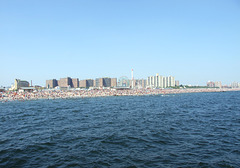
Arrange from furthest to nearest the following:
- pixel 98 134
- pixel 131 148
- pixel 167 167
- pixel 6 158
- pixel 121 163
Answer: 1. pixel 98 134
2. pixel 131 148
3. pixel 6 158
4. pixel 121 163
5. pixel 167 167

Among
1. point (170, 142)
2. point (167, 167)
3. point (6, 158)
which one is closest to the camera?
point (167, 167)

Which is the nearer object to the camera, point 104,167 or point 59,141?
point 104,167

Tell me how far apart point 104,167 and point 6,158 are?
22.9 ft

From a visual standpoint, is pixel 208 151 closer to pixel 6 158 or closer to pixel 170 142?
pixel 170 142

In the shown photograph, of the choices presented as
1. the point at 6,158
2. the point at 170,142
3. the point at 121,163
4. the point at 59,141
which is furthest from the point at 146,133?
the point at 6,158

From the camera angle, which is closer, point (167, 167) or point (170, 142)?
point (167, 167)

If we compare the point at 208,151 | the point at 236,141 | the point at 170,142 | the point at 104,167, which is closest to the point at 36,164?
the point at 104,167

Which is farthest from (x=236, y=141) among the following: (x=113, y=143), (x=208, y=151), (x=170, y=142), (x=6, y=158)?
(x=6, y=158)

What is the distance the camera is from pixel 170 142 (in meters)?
13.3

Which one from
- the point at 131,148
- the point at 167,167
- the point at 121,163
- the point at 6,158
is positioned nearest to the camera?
the point at 167,167

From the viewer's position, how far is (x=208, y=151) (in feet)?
37.5

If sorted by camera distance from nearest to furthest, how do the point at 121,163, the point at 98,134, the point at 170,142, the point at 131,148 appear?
the point at 121,163 → the point at 131,148 → the point at 170,142 → the point at 98,134

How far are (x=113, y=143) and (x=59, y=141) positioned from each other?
4.86 metres

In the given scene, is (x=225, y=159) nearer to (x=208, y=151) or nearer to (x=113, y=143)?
(x=208, y=151)
